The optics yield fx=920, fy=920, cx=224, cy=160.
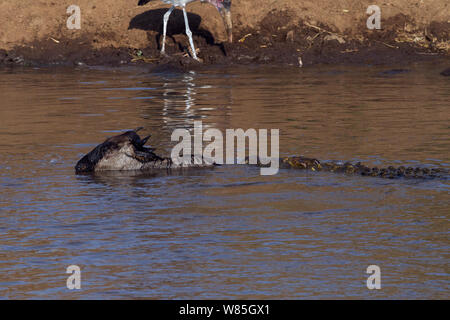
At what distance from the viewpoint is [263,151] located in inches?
410

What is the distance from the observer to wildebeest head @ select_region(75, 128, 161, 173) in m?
9.45

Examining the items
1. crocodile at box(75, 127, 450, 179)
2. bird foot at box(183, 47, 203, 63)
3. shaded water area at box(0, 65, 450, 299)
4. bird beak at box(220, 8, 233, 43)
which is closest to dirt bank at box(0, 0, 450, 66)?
bird foot at box(183, 47, 203, 63)

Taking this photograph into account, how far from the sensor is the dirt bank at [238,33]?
21.6m

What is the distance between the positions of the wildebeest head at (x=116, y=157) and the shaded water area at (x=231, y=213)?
24cm

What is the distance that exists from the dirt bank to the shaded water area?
705 centimetres

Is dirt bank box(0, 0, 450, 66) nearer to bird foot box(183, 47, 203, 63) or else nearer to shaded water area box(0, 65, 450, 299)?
bird foot box(183, 47, 203, 63)

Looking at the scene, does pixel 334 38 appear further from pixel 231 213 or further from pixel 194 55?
pixel 231 213

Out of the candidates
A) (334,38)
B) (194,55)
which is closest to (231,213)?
(194,55)

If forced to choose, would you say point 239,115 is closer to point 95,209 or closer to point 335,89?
point 335,89

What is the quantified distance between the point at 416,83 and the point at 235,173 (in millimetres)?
9103

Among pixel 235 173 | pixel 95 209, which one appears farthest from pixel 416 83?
pixel 95 209

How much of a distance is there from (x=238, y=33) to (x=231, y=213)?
51.8ft

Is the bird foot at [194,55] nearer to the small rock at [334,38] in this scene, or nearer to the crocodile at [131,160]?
the small rock at [334,38]

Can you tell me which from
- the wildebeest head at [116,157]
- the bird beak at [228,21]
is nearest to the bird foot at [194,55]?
the bird beak at [228,21]
